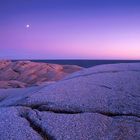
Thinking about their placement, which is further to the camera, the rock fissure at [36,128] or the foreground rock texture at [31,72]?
the foreground rock texture at [31,72]

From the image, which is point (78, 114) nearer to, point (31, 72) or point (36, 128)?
point (36, 128)

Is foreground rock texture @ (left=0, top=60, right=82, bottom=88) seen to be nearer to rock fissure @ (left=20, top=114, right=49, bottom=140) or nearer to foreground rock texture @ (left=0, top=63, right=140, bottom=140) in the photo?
foreground rock texture @ (left=0, top=63, right=140, bottom=140)

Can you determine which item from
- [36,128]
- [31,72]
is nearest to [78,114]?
[36,128]

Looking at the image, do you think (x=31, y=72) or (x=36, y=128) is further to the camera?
(x=31, y=72)

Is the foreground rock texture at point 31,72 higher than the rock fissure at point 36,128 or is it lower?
lower

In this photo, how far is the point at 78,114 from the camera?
A: 380 centimetres

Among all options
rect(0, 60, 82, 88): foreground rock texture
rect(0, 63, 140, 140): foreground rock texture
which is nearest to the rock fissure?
rect(0, 63, 140, 140): foreground rock texture

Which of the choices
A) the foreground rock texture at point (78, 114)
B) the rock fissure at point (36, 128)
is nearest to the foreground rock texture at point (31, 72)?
the foreground rock texture at point (78, 114)

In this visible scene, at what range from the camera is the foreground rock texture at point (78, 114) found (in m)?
3.30

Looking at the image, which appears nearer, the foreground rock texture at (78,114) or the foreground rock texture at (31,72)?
the foreground rock texture at (78,114)

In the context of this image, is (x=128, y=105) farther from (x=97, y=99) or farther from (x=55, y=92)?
(x=55, y=92)

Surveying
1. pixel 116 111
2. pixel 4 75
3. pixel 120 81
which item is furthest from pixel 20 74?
pixel 116 111

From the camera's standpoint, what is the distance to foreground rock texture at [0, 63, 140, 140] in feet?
10.8

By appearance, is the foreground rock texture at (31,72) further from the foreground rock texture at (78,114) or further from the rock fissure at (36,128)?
the rock fissure at (36,128)
